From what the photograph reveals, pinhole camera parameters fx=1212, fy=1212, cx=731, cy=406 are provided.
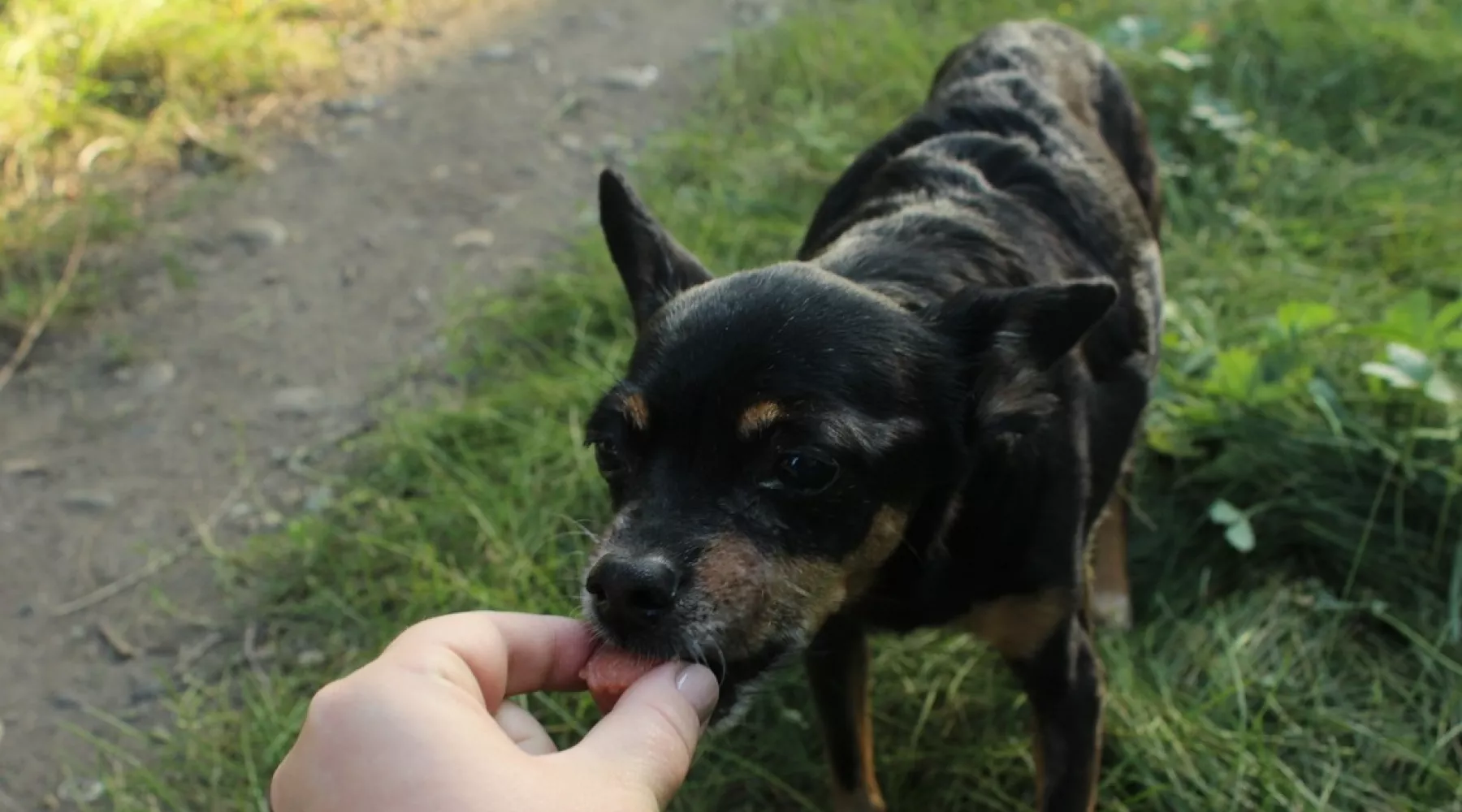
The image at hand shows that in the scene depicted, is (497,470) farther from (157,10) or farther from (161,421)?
(157,10)

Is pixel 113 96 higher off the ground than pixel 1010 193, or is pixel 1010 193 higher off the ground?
pixel 1010 193

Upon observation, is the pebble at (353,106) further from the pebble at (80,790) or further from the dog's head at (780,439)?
the dog's head at (780,439)

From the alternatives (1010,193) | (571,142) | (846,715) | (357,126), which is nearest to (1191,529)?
(1010,193)

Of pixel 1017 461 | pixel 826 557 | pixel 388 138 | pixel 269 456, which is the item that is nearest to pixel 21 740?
pixel 269 456

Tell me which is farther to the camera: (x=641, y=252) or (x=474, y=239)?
(x=474, y=239)

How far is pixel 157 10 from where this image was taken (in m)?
6.00

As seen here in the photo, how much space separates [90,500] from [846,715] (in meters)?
2.81

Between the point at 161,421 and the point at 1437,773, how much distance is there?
4131 millimetres

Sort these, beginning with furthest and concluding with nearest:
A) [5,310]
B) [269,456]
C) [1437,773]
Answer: [5,310] < [269,456] < [1437,773]

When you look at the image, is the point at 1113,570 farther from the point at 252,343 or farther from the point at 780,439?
the point at 252,343

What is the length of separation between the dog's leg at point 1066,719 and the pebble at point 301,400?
9.43 feet

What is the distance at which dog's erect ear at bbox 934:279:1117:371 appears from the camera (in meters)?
2.19

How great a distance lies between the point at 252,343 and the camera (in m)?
4.80

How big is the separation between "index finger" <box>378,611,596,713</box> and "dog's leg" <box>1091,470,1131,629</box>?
1.82 m
